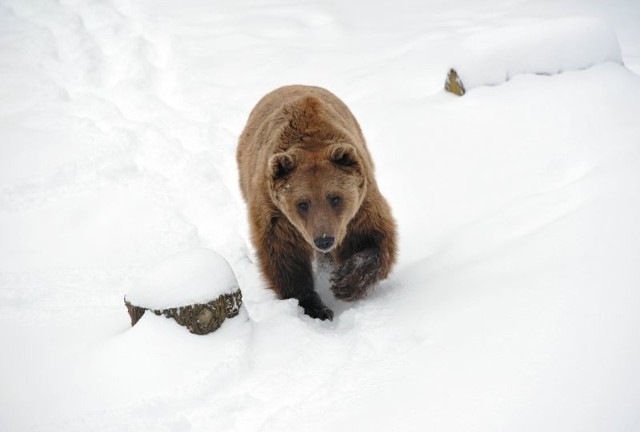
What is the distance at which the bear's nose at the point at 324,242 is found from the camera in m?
4.42

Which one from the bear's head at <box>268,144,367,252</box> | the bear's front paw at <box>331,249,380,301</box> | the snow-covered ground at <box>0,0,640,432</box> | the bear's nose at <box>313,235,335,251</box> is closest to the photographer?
the snow-covered ground at <box>0,0,640,432</box>

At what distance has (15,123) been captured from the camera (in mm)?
8867

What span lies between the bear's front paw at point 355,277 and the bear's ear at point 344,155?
0.80 metres

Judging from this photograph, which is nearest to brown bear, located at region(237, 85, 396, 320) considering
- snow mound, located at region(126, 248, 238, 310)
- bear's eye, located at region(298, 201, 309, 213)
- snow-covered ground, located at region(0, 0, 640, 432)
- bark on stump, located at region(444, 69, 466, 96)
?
bear's eye, located at region(298, 201, 309, 213)

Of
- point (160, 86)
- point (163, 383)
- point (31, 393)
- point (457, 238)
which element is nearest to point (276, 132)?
point (457, 238)

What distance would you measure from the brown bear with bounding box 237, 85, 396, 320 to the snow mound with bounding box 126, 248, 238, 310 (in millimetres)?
754

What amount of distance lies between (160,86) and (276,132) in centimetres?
621

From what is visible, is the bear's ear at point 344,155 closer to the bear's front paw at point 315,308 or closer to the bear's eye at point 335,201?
the bear's eye at point 335,201

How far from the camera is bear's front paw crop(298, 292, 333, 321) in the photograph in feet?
16.4

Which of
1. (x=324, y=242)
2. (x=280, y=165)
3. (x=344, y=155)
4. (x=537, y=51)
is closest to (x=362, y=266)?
(x=324, y=242)

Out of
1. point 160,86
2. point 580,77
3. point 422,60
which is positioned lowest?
point 160,86

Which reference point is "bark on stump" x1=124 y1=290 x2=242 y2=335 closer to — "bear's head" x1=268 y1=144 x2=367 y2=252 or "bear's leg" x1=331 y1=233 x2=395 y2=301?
"bear's head" x1=268 y1=144 x2=367 y2=252

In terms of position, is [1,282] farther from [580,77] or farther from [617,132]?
[580,77]

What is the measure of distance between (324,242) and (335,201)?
0.43 m
